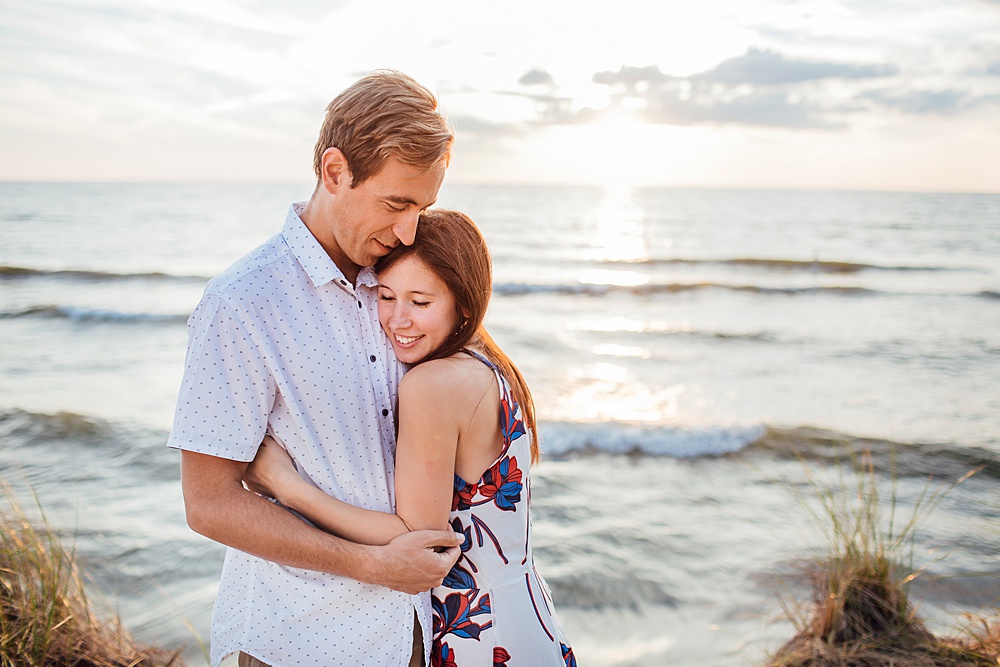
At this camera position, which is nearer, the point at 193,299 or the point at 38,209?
the point at 193,299

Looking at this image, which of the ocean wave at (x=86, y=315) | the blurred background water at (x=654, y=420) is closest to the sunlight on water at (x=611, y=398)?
the blurred background water at (x=654, y=420)

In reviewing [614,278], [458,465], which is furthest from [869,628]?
[614,278]

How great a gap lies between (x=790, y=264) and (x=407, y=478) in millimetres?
22600

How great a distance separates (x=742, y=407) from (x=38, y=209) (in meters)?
34.5

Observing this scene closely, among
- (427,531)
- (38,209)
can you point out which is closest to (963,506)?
(427,531)

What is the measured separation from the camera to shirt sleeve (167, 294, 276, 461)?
1738 mm

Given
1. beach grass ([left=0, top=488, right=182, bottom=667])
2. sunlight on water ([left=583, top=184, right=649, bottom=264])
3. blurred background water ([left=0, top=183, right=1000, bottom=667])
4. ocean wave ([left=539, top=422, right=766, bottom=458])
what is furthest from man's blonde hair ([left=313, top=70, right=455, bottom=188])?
sunlight on water ([left=583, top=184, right=649, bottom=264])

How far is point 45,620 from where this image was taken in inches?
115

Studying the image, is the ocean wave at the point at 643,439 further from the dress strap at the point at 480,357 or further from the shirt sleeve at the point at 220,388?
the shirt sleeve at the point at 220,388

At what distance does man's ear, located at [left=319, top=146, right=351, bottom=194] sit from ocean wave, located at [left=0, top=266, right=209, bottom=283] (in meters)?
17.6

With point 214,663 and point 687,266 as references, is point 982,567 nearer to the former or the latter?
point 214,663

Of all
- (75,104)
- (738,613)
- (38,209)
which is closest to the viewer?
(738,613)

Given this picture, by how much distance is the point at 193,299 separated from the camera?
15945mm

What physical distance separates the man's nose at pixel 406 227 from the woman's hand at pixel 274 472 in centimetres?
67
